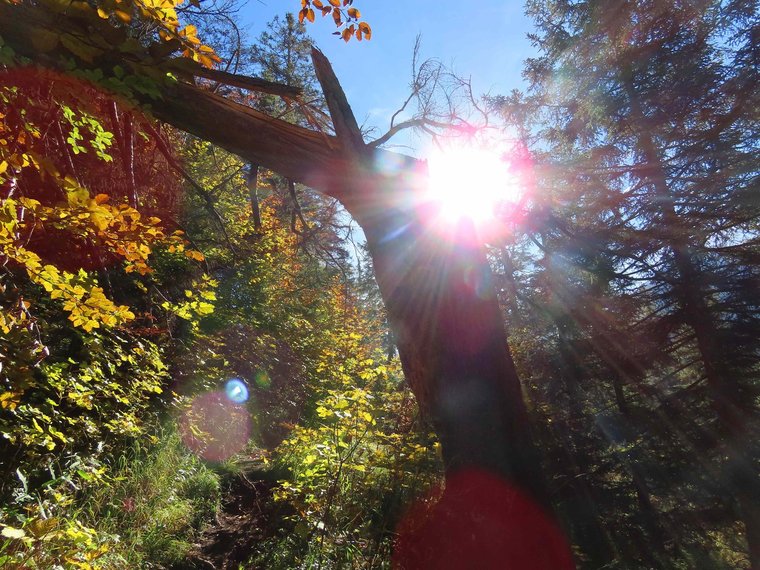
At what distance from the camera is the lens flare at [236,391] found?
835cm

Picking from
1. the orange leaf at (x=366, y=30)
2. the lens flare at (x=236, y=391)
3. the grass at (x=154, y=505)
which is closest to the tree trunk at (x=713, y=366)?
the orange leaf at (x=366, y=30)

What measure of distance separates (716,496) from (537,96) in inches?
295

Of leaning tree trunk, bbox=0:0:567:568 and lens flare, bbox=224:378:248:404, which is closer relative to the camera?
leaning tree trunk, bbox=0:0:567:568

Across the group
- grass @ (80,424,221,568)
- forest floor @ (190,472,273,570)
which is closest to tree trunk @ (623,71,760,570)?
forest floor @ (190,472,273,570)

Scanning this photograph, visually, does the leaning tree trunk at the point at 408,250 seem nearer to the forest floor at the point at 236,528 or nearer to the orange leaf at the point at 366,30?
the orange leaf at the point at 366,30

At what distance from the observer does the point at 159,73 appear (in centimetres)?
178

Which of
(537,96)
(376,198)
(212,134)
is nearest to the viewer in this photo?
(212,134)

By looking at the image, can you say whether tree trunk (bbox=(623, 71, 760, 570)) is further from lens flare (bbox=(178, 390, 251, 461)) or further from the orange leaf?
lens flare (bbox=(178, 390, 251, 461))

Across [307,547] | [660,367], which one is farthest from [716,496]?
[307,547]

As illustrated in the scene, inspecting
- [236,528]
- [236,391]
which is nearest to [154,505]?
[236,528]

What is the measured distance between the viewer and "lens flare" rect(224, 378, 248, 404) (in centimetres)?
835

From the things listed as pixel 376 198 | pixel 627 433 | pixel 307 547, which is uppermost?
pixel 627 433

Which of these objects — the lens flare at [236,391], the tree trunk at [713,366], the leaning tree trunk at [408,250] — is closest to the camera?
the leaning tree trunk at [408,250]

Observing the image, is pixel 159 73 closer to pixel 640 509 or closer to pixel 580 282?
pixel 580 282
